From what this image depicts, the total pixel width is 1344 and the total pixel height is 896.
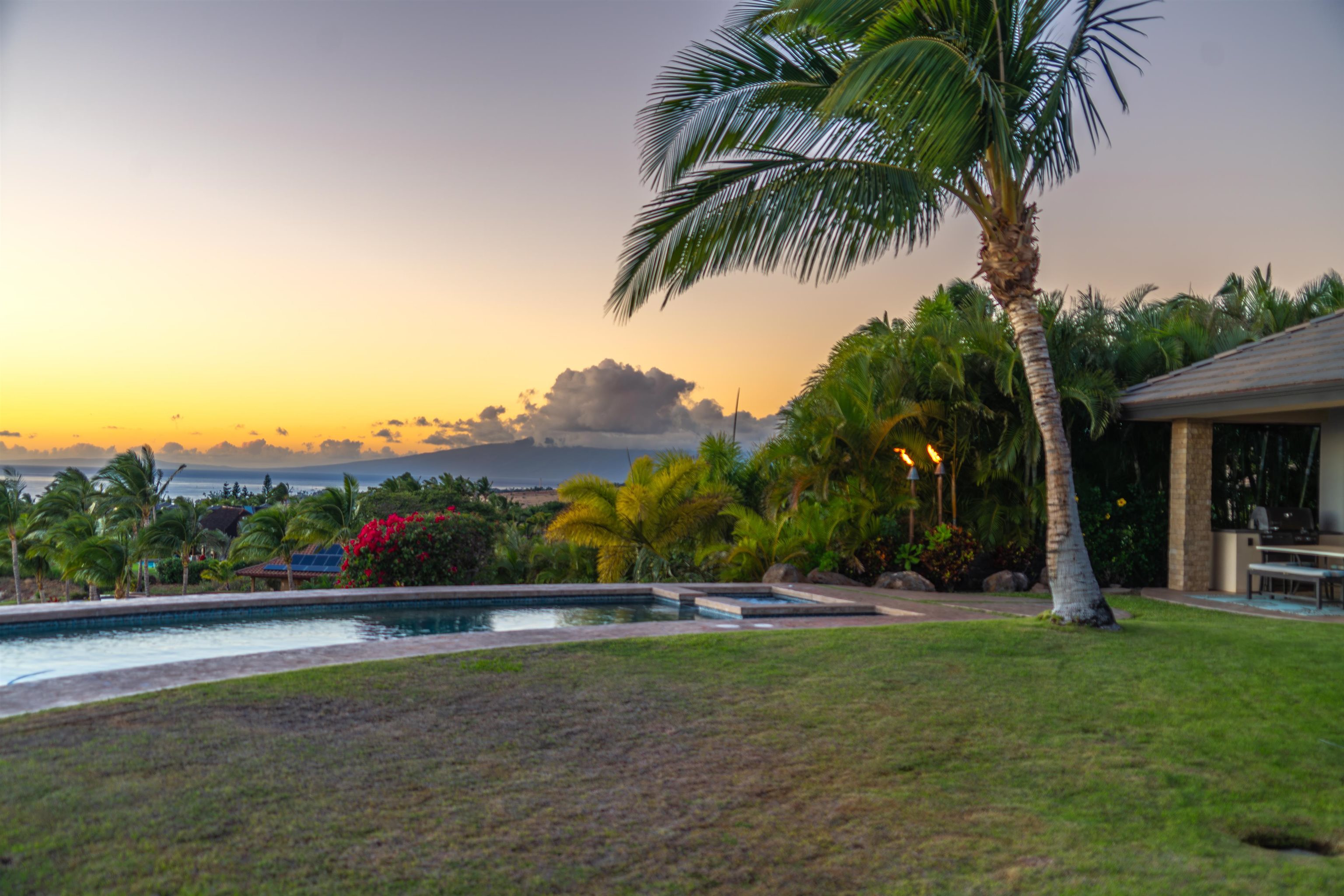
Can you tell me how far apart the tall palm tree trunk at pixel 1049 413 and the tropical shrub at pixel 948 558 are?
15.1ft

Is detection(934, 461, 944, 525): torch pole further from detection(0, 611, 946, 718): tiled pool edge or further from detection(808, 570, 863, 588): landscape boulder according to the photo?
detection(0, 611, 946, 718): tiled pool edge

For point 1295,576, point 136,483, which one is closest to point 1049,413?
point 1295,576

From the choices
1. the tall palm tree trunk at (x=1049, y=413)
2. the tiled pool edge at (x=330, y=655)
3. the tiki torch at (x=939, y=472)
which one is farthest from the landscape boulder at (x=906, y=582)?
the tall palm tree trunk at (x=1049, y=413)

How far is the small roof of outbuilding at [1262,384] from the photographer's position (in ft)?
30.1

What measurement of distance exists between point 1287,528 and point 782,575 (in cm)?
634

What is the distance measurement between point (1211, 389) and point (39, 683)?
11.6 m

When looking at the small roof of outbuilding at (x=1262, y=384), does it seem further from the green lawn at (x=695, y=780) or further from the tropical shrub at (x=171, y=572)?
the tropical shrub at (x=171, y=572)

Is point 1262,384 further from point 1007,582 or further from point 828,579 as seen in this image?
point 828,579

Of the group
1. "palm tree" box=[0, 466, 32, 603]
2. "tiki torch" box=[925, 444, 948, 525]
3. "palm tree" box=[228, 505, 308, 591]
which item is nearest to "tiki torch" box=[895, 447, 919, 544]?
"tiki torch" box=[925, 444, 948, 525]

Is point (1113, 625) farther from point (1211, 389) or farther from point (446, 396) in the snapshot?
point (446, 396)

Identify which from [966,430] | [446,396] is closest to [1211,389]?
[966,430]

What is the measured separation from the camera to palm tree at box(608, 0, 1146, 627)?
7.01 m

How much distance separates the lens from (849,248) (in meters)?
7.56

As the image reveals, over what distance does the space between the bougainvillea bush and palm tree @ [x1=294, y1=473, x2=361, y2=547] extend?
16737mm
